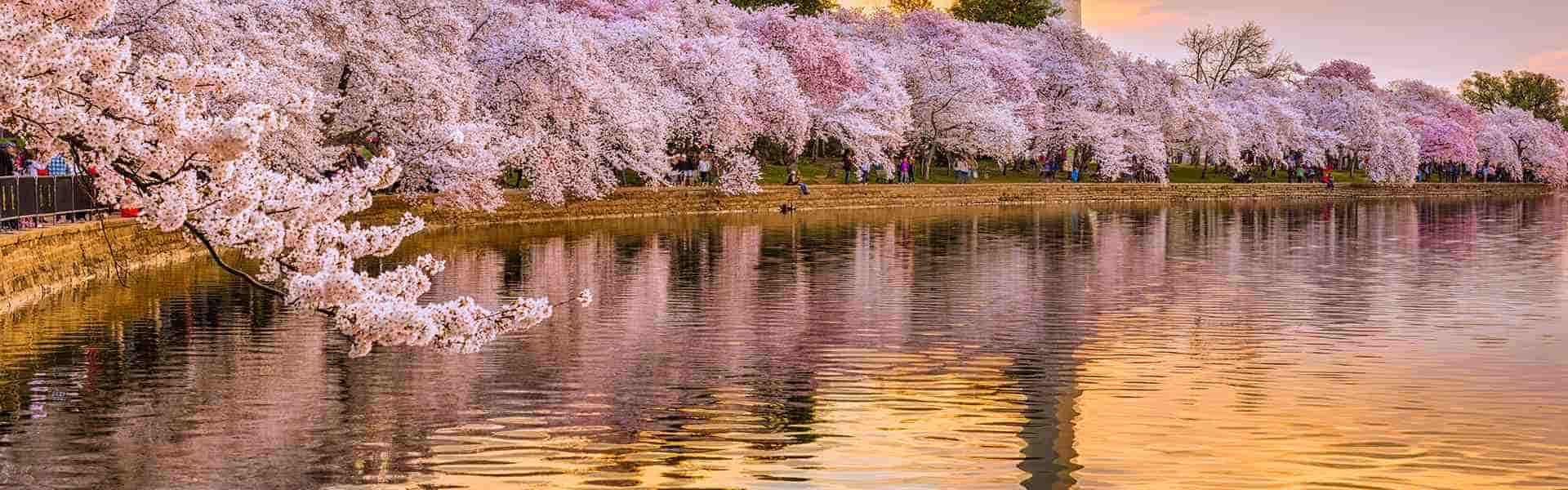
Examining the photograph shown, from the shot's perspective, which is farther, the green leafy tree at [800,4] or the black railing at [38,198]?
the green leafy tree at [800,4]

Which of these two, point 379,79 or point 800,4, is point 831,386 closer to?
point 379,79

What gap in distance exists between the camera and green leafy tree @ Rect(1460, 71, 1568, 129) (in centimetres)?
17725

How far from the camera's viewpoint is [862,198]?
78.4 metres

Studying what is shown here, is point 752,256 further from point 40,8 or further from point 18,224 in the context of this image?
point 40,8

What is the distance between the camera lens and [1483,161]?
14062 cm

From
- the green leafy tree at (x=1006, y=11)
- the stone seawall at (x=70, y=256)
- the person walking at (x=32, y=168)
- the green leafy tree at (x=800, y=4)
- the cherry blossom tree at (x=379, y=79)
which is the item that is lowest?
the stone seawall at (x=70, y=256)

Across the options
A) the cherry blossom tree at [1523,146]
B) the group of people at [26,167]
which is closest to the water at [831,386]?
the group of people at [26,167]

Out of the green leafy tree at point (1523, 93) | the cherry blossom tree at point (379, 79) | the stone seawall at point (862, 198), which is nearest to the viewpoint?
the cherry blossom tree at point (379, 79)

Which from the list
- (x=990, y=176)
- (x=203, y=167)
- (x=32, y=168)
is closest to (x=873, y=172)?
(x=990, y=176)

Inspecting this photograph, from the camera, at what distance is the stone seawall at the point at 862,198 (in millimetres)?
56250

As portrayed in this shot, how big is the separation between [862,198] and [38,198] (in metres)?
49.7

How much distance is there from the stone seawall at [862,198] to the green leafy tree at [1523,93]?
198ft

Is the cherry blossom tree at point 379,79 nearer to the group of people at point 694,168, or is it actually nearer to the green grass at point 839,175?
the group of people at point 694,168

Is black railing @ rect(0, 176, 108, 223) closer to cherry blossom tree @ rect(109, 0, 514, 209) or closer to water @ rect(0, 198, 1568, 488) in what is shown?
water @ rect(0, 198, 1568, 488)
